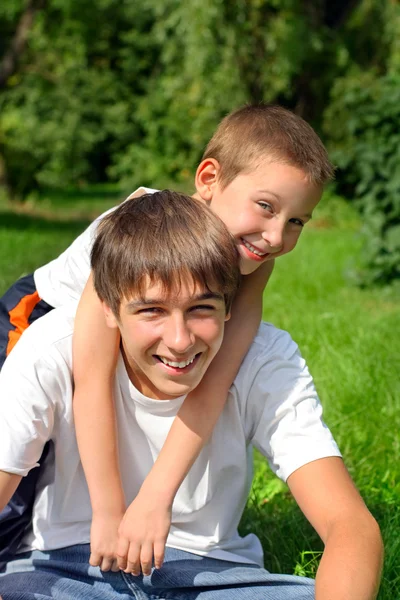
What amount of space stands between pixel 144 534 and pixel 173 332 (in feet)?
1.57

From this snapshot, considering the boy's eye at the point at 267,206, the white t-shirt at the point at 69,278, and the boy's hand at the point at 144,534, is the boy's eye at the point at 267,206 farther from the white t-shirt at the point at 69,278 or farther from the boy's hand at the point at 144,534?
the boy's hand at the point at 144,534

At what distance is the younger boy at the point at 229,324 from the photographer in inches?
79.0

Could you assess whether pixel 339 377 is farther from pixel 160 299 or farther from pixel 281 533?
pixel 160 299

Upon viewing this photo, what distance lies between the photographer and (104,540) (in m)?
2.02

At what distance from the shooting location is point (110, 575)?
6.97 ft

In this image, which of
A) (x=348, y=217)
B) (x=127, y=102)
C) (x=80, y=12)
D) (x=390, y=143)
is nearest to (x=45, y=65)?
(x=127, y=102)

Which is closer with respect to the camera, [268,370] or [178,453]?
[178,453]

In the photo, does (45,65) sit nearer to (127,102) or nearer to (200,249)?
(127,102)

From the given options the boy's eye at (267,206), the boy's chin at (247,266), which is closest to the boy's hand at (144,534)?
the boy's chin at (247,266)

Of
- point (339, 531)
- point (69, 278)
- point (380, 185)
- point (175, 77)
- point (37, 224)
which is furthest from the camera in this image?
point (175, 77)

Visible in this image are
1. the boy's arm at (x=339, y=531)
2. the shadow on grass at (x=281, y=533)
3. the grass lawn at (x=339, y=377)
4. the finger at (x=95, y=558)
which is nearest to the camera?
the boy's arm at (x=339, y=531)

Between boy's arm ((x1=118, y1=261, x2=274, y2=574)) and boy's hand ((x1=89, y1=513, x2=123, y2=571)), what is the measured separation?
45 mm

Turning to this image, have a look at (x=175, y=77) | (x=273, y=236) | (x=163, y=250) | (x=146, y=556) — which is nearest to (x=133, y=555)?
(x=146, y=556)

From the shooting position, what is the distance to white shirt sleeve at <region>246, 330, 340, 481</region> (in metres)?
2.05
